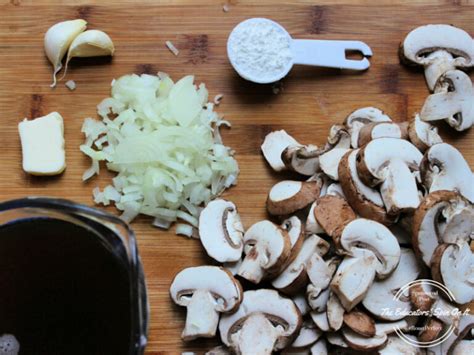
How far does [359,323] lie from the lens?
6.94ft

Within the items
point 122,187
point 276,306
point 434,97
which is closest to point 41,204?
point 122,187

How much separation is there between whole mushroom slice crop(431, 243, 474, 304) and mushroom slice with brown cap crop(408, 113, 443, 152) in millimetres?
346

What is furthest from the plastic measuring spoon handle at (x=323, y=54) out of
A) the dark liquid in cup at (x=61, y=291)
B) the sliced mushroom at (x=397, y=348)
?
the dark liquid in cup at (x=61, y=291)

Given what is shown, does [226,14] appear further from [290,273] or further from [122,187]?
[290,273]

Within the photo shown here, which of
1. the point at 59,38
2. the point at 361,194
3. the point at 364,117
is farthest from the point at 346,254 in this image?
the point at 59,38

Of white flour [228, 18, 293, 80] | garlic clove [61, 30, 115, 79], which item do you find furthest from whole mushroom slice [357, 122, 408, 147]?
garlic clove [61, 30, 115, 79]

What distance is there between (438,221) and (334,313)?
42cm

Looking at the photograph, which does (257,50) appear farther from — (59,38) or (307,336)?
(307,336)

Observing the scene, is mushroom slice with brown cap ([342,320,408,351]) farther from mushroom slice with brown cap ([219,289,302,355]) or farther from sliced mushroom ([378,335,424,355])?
mushroom slice with brown cap ([219,289,302,355])

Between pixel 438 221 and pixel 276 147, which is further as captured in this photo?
pixel 276 147

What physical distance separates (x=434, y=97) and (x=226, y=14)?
0.76 metres

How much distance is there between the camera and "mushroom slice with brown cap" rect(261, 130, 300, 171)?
235 centimetres

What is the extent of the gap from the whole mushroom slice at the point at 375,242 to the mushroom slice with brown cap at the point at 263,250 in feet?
0.60

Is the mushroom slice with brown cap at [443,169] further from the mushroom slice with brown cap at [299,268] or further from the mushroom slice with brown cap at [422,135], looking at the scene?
the mushroom slice with brown cap at [299,268]
